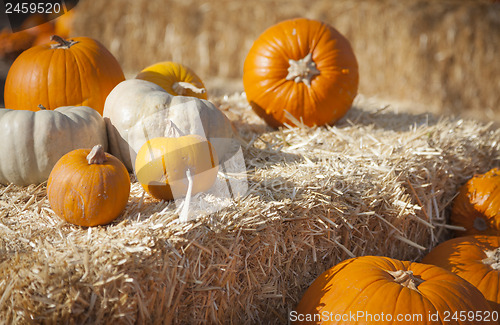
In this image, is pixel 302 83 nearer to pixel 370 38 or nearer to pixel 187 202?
pixel 187 202

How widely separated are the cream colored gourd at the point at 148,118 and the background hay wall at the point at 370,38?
3097 mm

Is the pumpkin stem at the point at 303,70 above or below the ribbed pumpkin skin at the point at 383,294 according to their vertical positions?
above

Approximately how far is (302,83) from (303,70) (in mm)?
85

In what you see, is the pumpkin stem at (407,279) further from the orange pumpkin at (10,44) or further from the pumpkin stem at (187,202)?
the orange pumpkin at (10,44)

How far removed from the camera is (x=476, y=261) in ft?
6.59

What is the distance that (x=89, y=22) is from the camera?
5.01 meters

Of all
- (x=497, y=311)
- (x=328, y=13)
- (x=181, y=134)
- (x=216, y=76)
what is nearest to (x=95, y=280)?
(x=181, y=134)

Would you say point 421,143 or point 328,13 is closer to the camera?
point 421,143

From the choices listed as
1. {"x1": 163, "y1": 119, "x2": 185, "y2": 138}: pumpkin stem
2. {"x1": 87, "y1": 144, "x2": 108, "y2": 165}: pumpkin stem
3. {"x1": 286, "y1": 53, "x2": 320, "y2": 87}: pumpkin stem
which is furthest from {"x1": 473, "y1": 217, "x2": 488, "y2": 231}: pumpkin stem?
{"x1": 87, "y1": 144, "x2": 108, "y2": 165}: pumpkin stem

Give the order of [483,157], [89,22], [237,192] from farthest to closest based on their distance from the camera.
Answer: [89,22]
[483,157]
[237,192]

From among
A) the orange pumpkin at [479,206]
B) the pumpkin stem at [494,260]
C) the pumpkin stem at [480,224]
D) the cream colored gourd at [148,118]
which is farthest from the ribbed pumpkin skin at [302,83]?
the pumpkin stem at [494,260]

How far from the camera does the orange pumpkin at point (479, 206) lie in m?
2.36

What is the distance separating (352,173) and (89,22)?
4.16 metres

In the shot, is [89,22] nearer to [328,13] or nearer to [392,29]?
[328,13]
